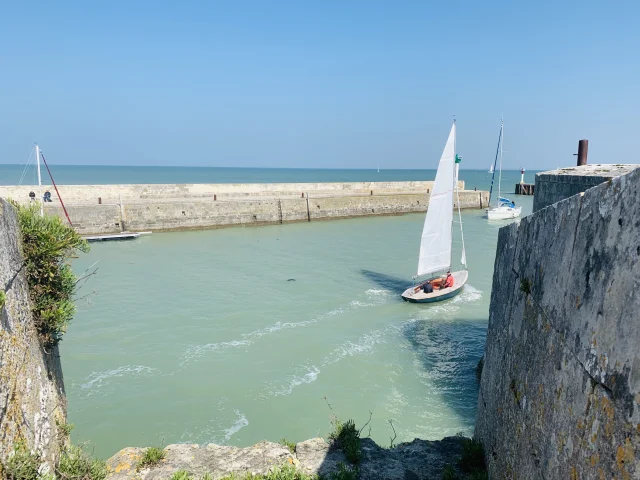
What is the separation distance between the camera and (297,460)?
A: 566 centimetres

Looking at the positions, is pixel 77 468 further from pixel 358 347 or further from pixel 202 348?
pixel 358 347

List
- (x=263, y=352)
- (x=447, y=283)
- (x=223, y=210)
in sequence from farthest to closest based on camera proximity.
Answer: (x=223, y=210)
(x=447, y=283)
(x=263, y=352)

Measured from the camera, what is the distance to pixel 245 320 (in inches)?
635

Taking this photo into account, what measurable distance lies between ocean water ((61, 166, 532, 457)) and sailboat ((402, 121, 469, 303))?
0.58 metres

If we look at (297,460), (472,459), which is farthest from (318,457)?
(472,459)

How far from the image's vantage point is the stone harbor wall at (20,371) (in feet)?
12.8

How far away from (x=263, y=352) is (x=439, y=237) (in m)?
10.5

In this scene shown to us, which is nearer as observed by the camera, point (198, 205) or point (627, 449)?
point (627, 449)

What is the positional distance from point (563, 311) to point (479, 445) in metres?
3.23

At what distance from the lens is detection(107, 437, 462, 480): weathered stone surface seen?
5.30 meters

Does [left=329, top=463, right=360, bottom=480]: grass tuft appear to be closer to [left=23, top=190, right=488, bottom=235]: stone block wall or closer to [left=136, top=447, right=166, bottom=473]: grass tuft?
[left=136, top=447, right=166, bottom=473]: grass tuft

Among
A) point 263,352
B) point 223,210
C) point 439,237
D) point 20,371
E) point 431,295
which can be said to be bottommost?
point 263,352

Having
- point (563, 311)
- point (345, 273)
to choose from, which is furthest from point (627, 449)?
point (345, 273)

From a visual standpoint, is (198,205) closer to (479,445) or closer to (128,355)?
(128,355)
